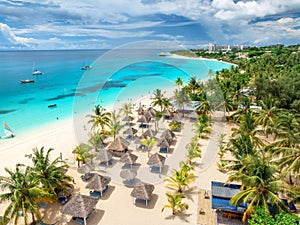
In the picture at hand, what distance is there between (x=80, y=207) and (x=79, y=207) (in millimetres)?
66

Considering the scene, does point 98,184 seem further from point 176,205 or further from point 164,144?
point 164,144

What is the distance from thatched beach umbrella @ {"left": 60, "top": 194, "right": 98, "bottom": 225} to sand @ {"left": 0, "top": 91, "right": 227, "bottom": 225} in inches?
33.4

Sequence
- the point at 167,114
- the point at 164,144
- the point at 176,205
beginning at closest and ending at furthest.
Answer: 1. the point at 176,205
2. the point at 164,144
3. the point at 167,114

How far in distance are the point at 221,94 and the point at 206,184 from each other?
686 inches

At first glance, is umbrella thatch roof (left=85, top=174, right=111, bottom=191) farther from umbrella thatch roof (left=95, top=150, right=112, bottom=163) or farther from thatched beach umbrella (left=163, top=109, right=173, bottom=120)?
thatched beach umbrella (left=163, top=109, right=173, bottom=120)

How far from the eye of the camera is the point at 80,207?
536 inches

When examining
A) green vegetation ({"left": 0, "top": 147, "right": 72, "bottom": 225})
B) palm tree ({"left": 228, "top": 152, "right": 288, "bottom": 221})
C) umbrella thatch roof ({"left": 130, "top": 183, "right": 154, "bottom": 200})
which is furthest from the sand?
palm tree ({"left": 228, "top": 152, "right": 288, "bottom": 221})

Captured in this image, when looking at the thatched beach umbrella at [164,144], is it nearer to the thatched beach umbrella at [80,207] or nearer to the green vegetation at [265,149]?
the green vegetation at [265,149]

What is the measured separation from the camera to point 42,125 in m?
33.9

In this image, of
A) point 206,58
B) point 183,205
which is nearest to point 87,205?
point 183,205

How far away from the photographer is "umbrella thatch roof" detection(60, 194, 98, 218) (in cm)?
1336

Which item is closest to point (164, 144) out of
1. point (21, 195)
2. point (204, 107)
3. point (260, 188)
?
point (204, 107)

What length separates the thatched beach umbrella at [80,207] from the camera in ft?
43.8

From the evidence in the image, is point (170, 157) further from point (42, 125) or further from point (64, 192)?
point (42, 125)
